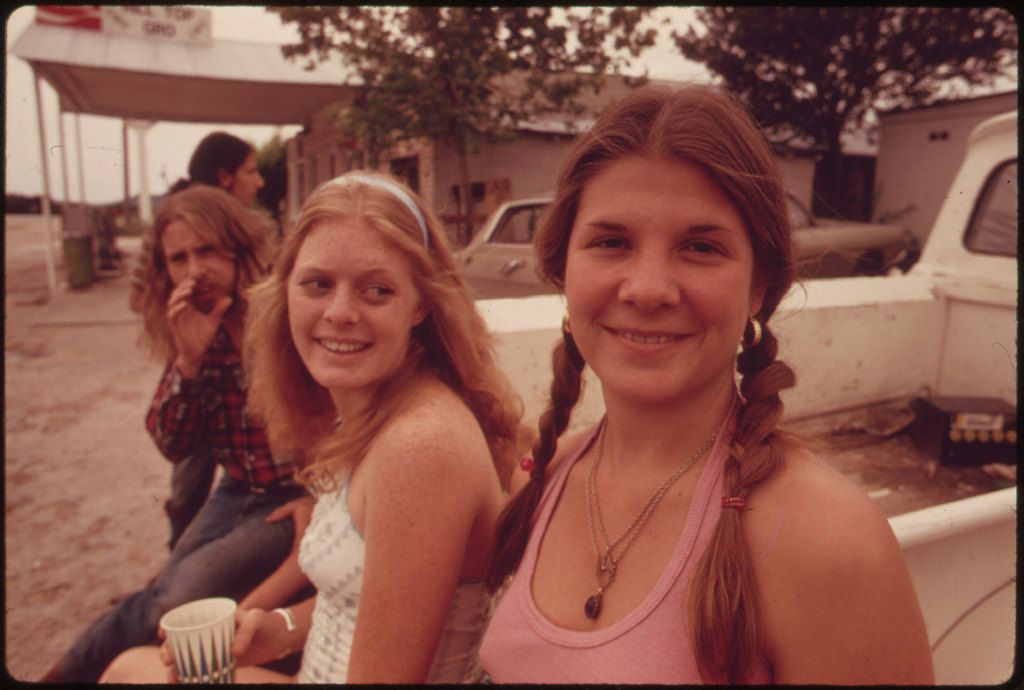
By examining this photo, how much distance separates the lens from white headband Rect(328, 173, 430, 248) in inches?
73.0

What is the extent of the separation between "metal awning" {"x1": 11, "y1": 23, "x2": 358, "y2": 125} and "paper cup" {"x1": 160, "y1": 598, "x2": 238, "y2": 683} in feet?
30.8

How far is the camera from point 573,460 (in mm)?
1466

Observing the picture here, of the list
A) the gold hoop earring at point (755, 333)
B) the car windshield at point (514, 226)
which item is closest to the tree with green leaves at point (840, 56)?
the car windshield at point (514, 226)

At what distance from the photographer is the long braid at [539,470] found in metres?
1.42

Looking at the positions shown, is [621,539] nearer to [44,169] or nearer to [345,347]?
[345,347]

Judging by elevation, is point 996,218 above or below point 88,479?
above

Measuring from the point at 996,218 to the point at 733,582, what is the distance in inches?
128

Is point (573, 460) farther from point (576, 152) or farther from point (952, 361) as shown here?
point (952, 361)

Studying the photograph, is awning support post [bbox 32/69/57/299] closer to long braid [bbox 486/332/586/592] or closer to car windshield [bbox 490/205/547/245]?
car windshield [bbox 490/205/547/245]

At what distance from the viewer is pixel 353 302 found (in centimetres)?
177

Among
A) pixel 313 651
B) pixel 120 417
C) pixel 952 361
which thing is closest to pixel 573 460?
pixel 313 651

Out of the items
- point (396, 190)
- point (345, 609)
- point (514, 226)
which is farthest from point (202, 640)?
point (514, 226)

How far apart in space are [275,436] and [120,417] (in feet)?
16.4

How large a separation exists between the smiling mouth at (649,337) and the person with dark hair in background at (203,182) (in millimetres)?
2867
